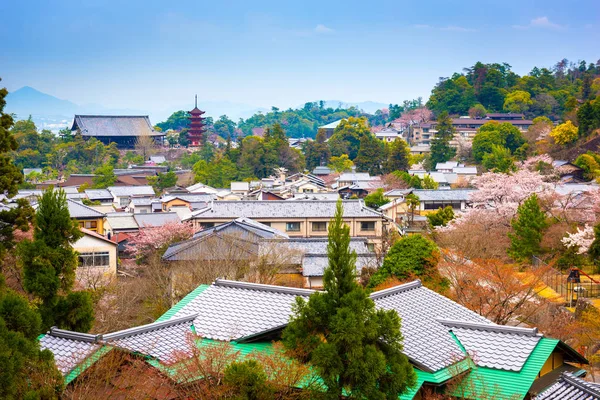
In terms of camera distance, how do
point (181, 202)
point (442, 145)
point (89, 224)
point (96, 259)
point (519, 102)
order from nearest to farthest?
point (96, 259)
point (89, 224)
point (181, 202)
point (442, 145)
point (519, 102)

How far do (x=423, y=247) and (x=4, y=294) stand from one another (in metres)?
12.4

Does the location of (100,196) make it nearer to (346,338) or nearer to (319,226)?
(319,226)

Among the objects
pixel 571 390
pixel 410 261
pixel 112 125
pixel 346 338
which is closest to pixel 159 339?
pixel 346 338

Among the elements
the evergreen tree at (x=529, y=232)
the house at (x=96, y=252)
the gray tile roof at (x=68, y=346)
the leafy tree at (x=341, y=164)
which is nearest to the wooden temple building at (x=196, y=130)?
the leafy tree at (x=341, y=164)

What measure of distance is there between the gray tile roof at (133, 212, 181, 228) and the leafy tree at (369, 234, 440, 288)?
14709 millimetres

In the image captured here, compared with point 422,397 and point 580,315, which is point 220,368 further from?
point 580,315

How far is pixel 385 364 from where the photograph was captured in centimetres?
831

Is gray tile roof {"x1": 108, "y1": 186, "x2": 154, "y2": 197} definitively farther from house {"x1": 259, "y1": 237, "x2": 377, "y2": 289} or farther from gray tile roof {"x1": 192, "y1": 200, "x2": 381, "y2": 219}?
house {"x1": 259, "y1": 237, "x2": 377, "y2": 289}

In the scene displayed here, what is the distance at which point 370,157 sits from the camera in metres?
57.9

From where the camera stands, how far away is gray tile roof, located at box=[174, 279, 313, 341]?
35.7ft

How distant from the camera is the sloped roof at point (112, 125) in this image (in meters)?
72.5

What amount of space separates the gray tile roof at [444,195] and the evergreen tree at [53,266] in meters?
31.7

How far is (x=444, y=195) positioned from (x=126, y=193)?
2062 centimetres

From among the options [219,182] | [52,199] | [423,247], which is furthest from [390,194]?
[52,199]
